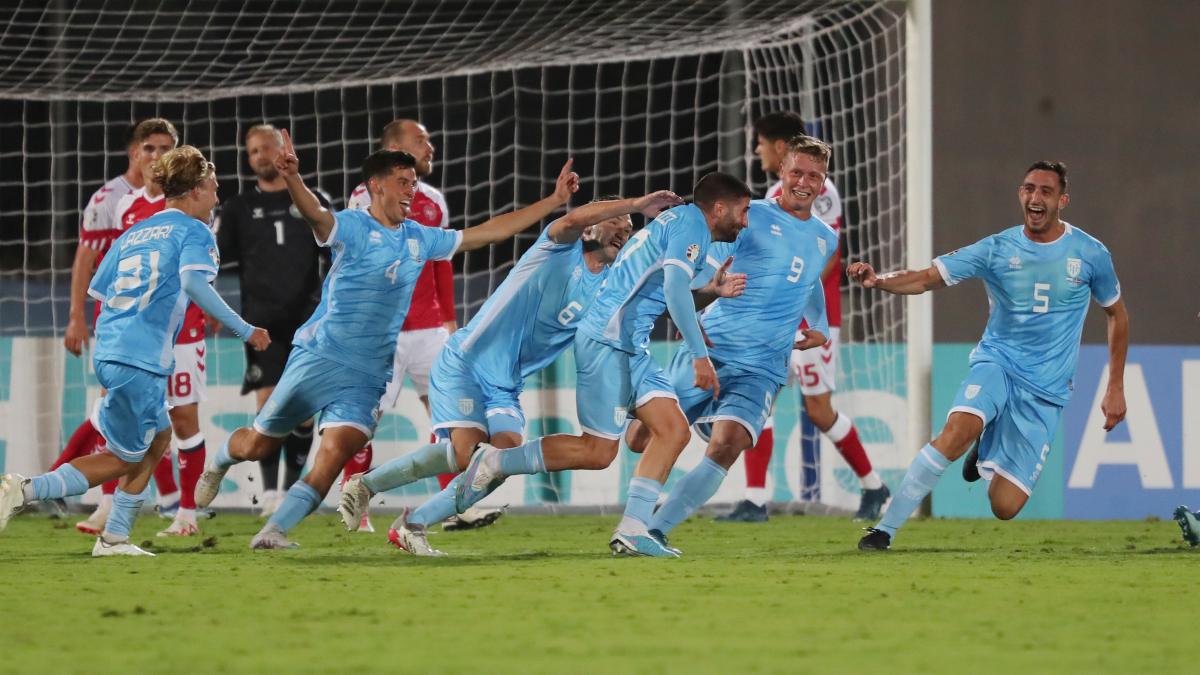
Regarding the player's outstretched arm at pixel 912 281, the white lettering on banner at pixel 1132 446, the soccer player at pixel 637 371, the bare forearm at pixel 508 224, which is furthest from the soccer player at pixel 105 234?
the white lettering on banner at pixel 1132 446

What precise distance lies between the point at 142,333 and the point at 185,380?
2093mm

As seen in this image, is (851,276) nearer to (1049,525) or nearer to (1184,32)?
(1049,525)

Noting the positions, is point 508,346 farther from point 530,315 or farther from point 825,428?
point 825,428

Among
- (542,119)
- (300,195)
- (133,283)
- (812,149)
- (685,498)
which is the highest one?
(542,119)

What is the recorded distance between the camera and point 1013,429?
25.3ft

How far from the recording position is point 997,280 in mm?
7750

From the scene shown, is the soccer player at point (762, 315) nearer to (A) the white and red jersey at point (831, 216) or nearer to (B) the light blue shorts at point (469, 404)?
(B) the light blue shorts at point (469, 404)

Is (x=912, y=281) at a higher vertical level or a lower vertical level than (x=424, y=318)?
higher

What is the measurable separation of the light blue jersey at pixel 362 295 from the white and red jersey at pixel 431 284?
1734 mm

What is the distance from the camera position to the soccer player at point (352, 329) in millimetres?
7238

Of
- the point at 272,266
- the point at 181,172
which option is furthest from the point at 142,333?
the point at 272,266

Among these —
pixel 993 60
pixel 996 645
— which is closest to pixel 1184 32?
pixel 993 60

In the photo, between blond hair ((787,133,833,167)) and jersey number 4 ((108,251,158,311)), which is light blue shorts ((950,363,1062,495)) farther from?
jersey number 4 ((108,251,158,311))

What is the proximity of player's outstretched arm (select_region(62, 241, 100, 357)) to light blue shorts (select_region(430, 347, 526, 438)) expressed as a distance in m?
2.81
